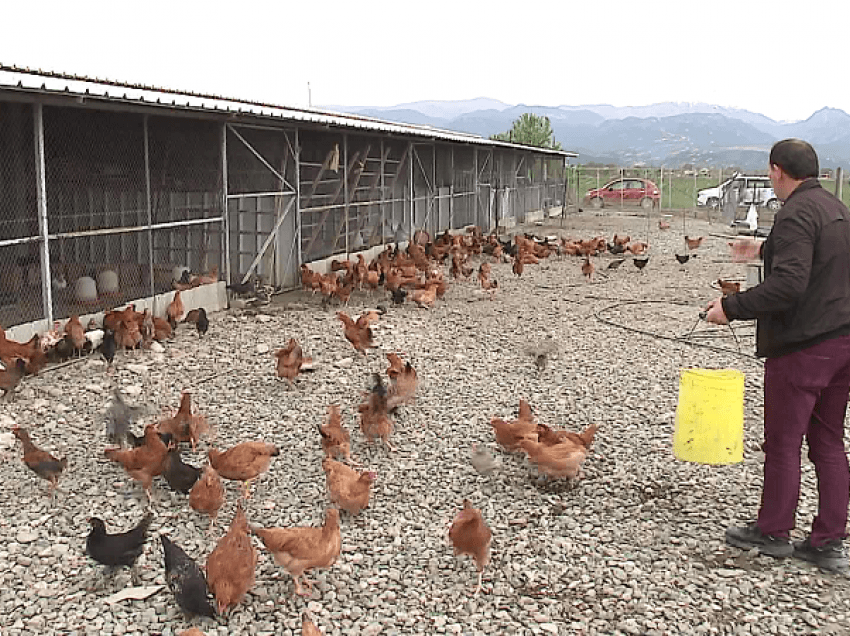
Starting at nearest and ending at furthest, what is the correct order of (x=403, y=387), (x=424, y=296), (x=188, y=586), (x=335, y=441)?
(x=188, y=586) → (x=335, y=441) → (x=403, y=387) → (x=424, y=296)

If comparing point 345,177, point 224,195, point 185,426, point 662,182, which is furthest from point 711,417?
point 662,182

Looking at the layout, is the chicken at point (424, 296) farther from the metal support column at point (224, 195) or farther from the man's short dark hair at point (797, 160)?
the man's short dark hair at point (797, 160)

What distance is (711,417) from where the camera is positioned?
5.80 meters

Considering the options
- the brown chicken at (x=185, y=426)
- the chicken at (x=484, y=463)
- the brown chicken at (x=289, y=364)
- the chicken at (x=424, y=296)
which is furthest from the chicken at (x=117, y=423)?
the chicken at (x=424, y=296)

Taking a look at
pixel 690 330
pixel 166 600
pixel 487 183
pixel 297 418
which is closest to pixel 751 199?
pixel 487 183

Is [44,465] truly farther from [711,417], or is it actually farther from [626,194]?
[626,194]

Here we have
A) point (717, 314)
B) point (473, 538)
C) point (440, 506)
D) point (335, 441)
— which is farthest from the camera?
point (335, 441)

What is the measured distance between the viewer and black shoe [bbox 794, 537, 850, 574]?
431 cm

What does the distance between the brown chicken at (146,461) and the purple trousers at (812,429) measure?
3731 millimetres

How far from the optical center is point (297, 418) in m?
7.02

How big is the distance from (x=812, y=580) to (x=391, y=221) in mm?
15921

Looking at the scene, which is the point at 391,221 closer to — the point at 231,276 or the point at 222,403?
the point at 231,276

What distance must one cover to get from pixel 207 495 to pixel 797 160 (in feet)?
12.6

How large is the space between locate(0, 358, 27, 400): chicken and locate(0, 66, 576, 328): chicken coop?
1.74 metres
